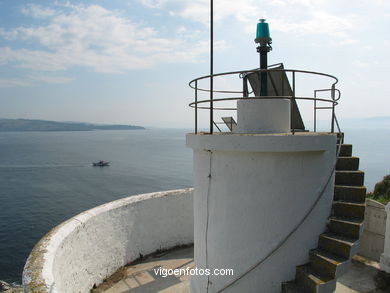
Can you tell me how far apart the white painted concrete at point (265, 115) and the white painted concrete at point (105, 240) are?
343 centimetres

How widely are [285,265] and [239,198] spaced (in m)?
1.05

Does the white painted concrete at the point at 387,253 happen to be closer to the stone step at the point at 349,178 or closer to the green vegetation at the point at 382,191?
the stone step at the point at 349,178

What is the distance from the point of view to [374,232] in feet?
23.4

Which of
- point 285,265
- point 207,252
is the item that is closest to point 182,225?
point 207,252

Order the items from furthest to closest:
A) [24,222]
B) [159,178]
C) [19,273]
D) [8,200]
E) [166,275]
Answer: [159,178] < [8,200] < [24,222] < [19,273] < [166,275]

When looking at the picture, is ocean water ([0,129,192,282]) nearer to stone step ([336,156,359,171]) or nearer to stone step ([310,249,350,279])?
stone step ([310,249,350,279])

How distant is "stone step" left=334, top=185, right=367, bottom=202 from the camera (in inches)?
176

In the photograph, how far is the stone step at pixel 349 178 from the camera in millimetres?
4648

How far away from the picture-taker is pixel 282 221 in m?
3.85

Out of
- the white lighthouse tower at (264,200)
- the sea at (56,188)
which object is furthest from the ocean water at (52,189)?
the white lighthouse tower at (264,200)

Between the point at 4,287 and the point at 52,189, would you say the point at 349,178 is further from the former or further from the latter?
the point at 52,189

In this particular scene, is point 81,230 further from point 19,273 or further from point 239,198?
point 19,273

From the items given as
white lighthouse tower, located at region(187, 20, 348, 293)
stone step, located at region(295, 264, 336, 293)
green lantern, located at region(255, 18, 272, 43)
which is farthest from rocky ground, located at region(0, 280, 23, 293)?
green lantern, located at region(255, 18, 272, 43)

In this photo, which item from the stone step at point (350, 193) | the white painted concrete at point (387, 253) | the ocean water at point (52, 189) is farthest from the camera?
the ocean water at point (52, 189)
